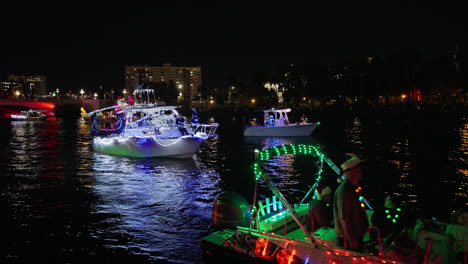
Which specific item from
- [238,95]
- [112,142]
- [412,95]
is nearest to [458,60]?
[412,95]

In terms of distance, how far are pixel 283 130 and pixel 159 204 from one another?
29.8m

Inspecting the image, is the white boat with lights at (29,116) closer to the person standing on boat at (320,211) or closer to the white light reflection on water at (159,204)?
the white light reflection on water at (159,204)

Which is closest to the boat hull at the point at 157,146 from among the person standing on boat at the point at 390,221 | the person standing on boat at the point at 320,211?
the person standing on boat at the point at 320,211

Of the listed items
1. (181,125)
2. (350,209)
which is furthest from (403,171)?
(350,209)

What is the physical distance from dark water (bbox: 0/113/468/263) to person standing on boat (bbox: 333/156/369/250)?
13.5 feet

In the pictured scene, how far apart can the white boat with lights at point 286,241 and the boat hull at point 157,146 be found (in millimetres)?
15733

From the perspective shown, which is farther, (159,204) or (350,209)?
(159,204)

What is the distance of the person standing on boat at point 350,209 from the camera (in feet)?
21.4

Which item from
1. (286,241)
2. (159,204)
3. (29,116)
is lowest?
(159,204)

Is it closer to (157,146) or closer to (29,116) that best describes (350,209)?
(157,146)

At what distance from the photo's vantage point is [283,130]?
141ft

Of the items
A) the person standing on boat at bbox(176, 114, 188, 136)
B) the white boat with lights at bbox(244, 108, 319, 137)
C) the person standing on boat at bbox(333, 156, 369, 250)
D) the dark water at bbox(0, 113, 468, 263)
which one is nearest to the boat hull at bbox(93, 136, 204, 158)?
the dark water at bbox(0, 113, 468, 263)

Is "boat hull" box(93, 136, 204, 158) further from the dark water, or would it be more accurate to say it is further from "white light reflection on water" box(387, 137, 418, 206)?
"white light reflection on water" box(387, 137, 418, 206)

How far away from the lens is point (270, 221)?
30.1ft
